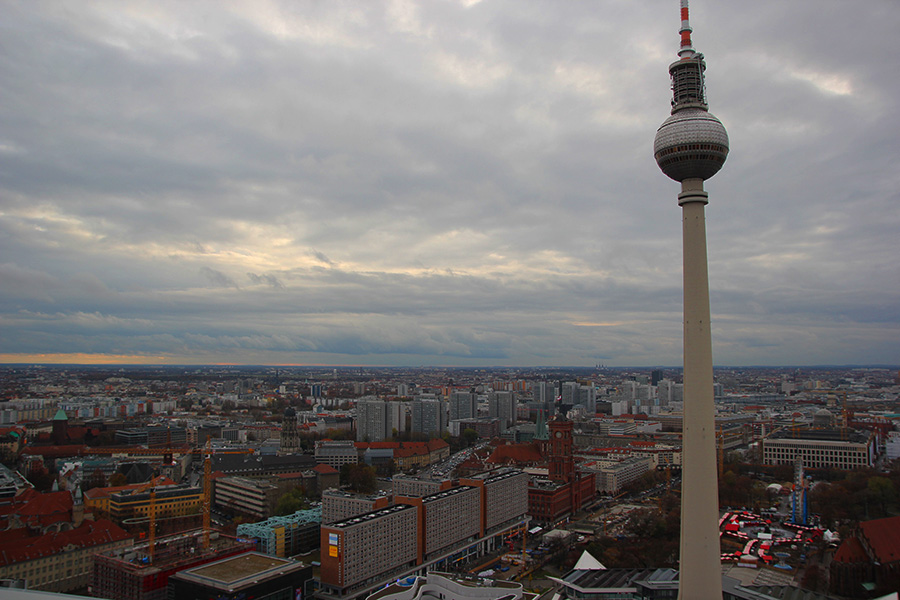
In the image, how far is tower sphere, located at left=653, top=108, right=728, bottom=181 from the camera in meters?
21.5

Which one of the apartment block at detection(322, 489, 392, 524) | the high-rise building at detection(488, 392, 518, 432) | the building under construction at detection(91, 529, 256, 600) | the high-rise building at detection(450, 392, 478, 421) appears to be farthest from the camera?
the high-rise building at detection(488, 392, 518, 432)

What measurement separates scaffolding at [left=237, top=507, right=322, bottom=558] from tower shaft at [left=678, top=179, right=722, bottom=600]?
28.1 metres

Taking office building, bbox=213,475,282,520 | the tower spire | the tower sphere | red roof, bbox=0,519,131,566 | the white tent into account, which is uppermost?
the tower spire

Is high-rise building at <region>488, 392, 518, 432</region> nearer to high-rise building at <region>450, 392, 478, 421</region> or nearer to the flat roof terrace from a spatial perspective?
high-rise building at <region>450, 392, 478, 421</region>

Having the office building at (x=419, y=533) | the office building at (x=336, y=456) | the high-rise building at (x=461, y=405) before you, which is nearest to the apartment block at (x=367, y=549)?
the office building at (x=419, y=533)

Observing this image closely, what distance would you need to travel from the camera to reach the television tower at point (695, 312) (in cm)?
1988

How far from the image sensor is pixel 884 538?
34.1m

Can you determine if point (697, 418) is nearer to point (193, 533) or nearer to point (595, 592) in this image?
point (595, 592)

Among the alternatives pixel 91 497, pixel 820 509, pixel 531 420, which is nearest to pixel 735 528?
pixel 820 509

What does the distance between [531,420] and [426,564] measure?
98273 mm

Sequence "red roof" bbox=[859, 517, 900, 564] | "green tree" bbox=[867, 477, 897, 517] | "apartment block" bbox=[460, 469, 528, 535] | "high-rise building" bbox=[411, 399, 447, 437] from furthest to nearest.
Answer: "high-rise building" bbox=[411, 399, 447, 437] < "green tree" bbox=[867, 477, 897, 517] < "apartment block" bbox=[460, 469, 528, 535] < "red roof" bbox=[859, 517, 900, 564]

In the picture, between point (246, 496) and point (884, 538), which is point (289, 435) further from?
point (884, 538)

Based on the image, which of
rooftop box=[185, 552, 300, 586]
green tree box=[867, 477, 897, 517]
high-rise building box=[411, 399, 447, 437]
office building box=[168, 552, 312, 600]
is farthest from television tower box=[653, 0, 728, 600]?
high-rise building box=[411, 399, 447, 437]

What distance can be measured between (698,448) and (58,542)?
3563cm
